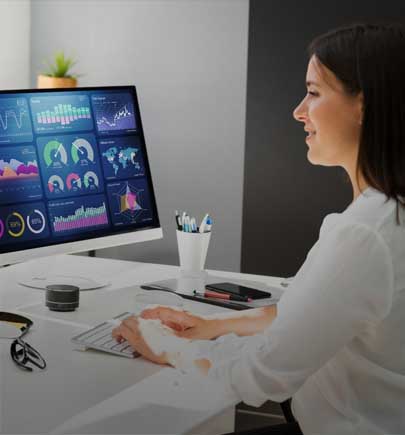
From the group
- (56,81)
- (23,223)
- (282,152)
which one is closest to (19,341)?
(23,223)

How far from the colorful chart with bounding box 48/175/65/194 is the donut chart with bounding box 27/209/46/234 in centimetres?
7

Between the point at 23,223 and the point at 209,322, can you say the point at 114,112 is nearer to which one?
the point at 23,223

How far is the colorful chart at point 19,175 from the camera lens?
5.61ft

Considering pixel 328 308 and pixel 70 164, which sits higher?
pixel 70 164

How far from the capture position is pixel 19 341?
136 centimetres

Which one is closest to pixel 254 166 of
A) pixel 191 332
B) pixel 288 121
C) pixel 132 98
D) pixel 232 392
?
pixel 288 121

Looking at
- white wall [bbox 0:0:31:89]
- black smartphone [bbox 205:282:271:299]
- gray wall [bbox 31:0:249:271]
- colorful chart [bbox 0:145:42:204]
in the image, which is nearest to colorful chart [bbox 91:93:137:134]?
colorful chart [bbox 0:145:42:204]

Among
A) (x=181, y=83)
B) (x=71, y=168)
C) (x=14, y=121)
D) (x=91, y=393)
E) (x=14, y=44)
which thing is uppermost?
(x=14, y=44)

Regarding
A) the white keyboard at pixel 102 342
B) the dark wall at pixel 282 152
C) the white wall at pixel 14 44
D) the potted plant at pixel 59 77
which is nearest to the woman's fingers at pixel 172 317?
the white keyboard at pixel 102 342

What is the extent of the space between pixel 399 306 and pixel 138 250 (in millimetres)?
2920

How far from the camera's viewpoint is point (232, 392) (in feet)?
4.12

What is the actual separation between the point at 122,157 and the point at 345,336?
1.02 meters

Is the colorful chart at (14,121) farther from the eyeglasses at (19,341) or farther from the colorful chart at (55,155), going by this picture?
the eyeglasses at (19,341)

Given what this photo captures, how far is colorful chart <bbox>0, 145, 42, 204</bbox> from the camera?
1.71m
